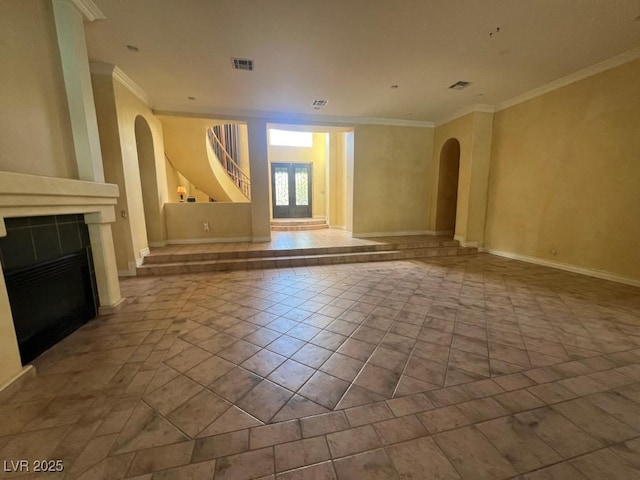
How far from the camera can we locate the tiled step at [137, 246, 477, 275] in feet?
14.7

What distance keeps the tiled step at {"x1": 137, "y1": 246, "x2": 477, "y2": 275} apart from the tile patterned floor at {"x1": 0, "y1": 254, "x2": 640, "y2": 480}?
136 centimetres

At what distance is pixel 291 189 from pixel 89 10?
8033 mm

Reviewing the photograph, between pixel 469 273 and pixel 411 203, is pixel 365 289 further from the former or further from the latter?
pixel 411 203

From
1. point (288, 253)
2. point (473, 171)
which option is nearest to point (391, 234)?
point (473, 171)

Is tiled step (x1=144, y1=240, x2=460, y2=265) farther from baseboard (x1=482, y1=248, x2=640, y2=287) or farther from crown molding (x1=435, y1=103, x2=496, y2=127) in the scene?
crown molding (x1=435, y1=103, x2=496, y2=127)

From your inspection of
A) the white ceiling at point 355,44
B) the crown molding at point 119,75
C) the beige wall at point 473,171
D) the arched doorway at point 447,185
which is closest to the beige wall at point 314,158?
the arched doorway at point 447,185

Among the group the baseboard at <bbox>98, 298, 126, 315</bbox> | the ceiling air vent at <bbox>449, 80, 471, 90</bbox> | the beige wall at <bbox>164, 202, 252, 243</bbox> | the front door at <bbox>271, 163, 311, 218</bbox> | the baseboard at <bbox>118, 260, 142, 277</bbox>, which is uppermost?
the ceiling air vent at <bbox>449, 80, 471, 90</bbox>

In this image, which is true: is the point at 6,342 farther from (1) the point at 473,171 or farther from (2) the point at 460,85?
(1) the point at 473,171

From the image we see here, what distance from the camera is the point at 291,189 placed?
10.5 metres

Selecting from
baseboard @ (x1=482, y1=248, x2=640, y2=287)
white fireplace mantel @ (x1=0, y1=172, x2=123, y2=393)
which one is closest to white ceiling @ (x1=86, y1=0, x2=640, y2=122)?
white fireplace mantel @ (x1=0, y1=172, x2=123, y2=393)

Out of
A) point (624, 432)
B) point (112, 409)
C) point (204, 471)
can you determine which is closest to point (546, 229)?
point (624, 432)

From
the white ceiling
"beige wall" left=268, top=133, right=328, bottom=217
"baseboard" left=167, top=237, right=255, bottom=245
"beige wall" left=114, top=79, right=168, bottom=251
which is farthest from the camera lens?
"beige wall" left=268, top=133, right=328, bottom=217

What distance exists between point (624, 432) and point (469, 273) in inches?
123

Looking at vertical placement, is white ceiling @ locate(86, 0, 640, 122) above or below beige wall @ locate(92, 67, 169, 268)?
above
